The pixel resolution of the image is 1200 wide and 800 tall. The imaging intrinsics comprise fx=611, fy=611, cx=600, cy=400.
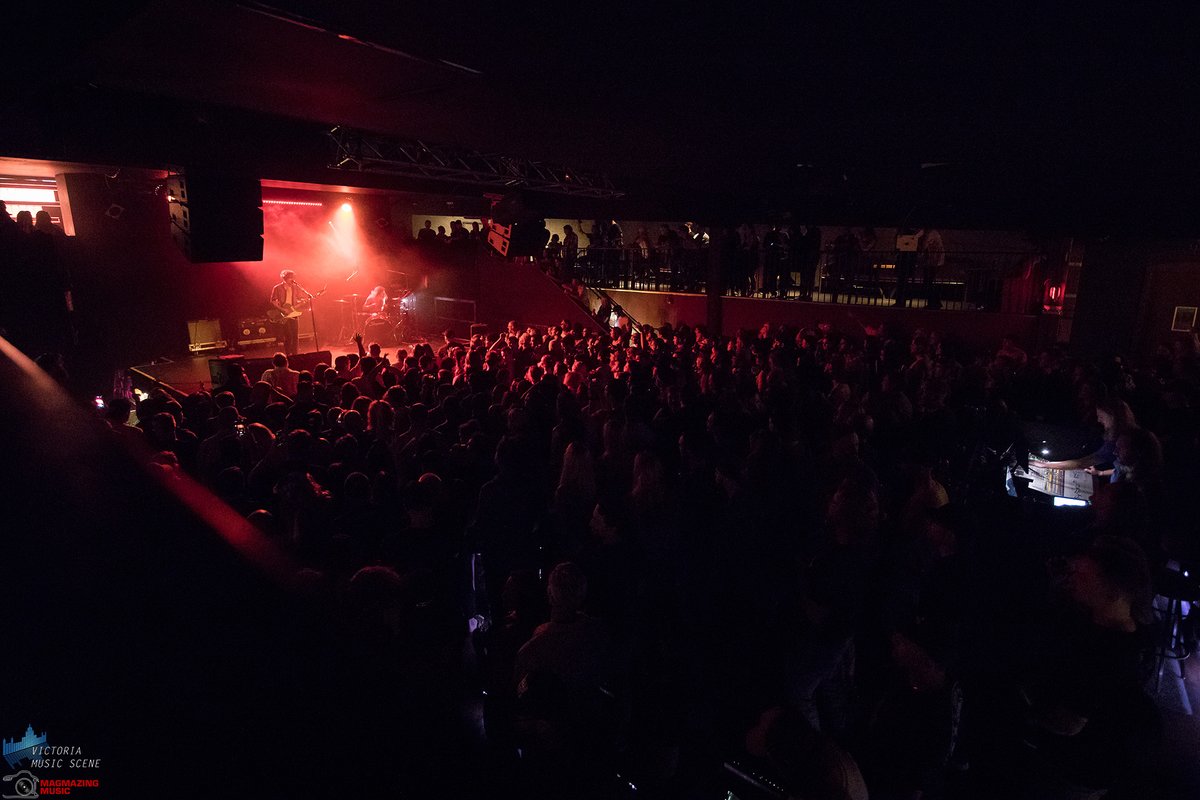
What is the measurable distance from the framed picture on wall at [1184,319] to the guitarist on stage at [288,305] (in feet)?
59.7

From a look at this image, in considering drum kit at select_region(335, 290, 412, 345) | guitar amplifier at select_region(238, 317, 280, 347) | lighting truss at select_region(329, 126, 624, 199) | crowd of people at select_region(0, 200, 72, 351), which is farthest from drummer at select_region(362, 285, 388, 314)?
crowd of people at select_region(0, 200, 72, 351)

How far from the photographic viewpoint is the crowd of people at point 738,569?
233 centimetres

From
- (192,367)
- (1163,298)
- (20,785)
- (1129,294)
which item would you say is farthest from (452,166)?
(1163,298)

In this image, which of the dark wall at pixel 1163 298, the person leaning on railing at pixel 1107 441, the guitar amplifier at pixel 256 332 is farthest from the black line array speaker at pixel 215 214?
the dark wall at pixel 1163 298

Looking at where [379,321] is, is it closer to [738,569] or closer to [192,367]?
[192,367]

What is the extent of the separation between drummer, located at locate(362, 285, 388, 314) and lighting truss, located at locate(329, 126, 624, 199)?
6247mm

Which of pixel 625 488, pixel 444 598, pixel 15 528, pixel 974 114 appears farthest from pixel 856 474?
pixel 15 528

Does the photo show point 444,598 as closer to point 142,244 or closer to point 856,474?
point 856,474

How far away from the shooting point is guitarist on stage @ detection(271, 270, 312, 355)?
15.1 meters

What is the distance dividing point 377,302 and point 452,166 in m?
7.37

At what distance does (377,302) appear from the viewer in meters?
17.2

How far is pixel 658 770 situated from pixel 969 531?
262 cm

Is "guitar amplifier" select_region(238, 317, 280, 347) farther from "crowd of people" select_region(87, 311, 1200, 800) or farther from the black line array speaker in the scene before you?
"crowd of people" select_region(87, 311, 1200, 800)

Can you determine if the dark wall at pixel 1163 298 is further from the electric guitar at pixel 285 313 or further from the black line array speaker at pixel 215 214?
the electric guitar at pixel 285 313
